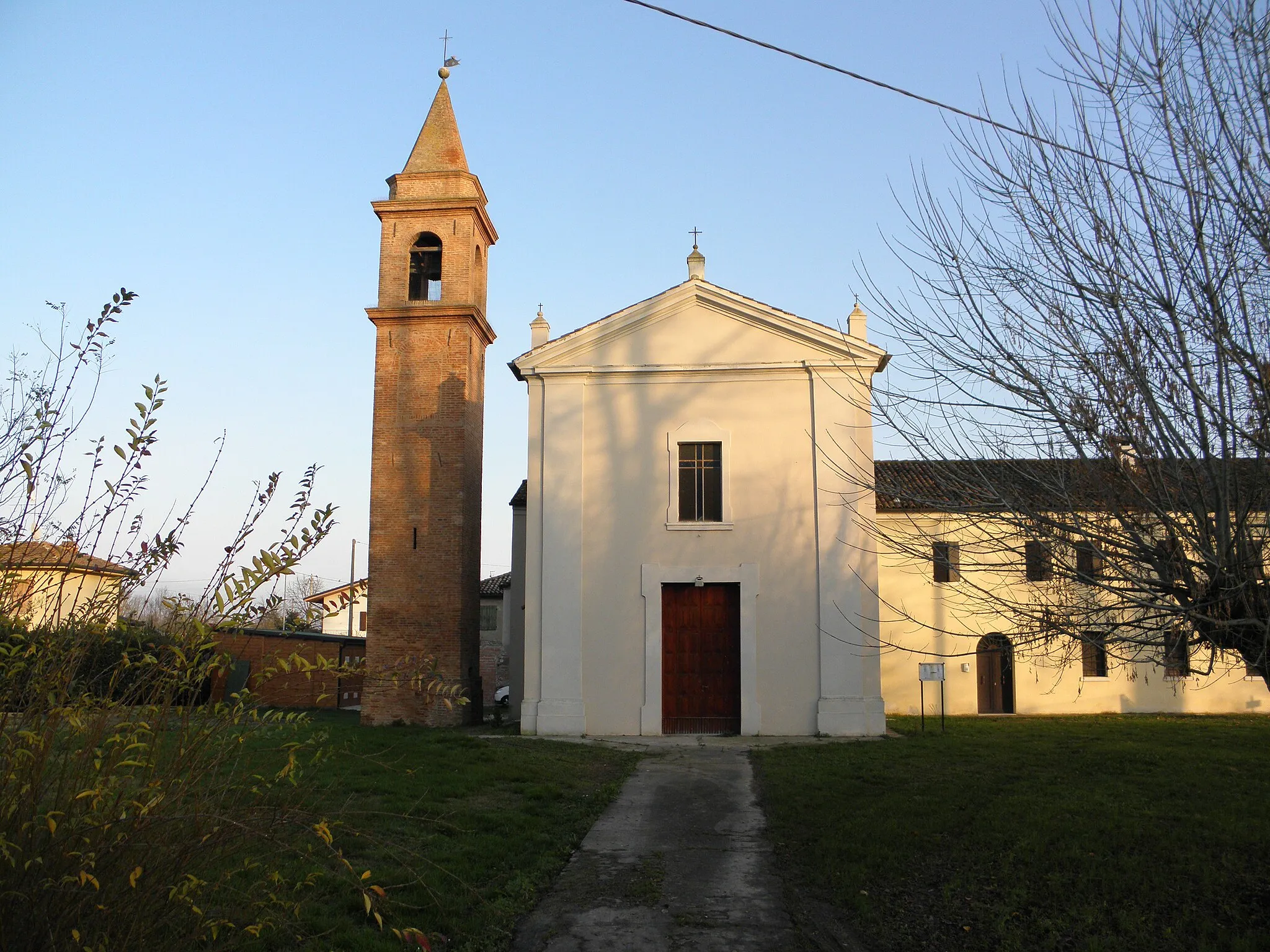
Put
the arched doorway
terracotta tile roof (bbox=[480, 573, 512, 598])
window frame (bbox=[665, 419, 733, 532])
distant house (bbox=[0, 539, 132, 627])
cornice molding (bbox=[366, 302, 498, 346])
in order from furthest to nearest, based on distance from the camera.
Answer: terracotta tile roof (bbox=[480, 573, 512, 598]), the arched doorway, cornice molding (bbox=[366, 302, 498, 346]), window frame (bbox=[665, 419, 733, 532]), distant house (bbox=[0, 539, 132, 627])

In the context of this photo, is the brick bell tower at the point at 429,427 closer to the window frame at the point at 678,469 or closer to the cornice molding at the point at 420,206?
the cornice molding at the point at 420,206

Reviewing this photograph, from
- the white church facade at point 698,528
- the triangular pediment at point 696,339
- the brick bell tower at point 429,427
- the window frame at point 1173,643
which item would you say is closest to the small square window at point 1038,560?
the window frame at point 1173,643

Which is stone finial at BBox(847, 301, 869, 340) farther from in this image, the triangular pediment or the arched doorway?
the arched doorway

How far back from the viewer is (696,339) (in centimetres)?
1852

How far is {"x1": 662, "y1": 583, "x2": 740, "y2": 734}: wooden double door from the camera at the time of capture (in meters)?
17.7

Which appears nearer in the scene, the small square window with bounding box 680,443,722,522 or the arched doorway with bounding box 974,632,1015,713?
the small square window with bounding box 680,443,722,522

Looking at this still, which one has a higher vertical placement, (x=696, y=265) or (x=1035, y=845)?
(x=696, y=265)

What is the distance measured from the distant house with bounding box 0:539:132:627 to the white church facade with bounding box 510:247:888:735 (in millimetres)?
13798

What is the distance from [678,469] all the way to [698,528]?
117cm

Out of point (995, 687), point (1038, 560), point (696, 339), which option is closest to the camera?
point (1038, 560)

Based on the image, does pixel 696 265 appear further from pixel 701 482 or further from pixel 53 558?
pixel 53 558

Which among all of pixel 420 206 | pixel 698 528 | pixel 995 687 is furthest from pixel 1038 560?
pixel 995 687

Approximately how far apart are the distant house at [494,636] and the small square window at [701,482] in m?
16.3

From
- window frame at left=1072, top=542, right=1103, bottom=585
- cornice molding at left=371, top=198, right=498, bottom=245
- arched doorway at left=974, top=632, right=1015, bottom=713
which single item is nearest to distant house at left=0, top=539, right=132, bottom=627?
window frame at left=1072, top=542, right=1103, bottom=585
